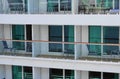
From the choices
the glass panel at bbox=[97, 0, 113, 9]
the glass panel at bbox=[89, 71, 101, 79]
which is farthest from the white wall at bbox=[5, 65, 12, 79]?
the glass panel at bbox=[97, 0, 113, 9]

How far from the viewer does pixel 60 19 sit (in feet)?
50.8

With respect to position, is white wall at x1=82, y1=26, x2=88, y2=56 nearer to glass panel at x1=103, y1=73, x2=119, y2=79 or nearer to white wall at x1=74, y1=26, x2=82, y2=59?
white wall at x1=74, y1=26, x2=82, y2=59

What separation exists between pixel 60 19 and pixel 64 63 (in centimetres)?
206

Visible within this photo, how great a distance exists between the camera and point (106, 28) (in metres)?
15.6

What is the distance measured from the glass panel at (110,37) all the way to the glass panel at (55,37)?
2.30 m

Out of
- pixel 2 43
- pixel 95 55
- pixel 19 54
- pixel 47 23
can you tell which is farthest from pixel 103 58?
pixel 2 43

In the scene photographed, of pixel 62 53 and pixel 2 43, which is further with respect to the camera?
pixel 2 43

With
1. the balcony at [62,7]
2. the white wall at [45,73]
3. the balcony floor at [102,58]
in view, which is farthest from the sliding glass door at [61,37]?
the white wall at [45,73]

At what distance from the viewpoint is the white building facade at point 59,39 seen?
15.1 metres

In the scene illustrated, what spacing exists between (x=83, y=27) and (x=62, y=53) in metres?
1.69

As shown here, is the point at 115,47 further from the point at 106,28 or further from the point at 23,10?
the point at 23,10

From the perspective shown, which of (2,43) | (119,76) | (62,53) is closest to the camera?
(119,76)

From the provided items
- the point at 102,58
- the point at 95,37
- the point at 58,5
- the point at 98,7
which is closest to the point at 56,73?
the point at 102,58

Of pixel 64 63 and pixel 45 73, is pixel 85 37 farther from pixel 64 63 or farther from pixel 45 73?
pixel 45 73
